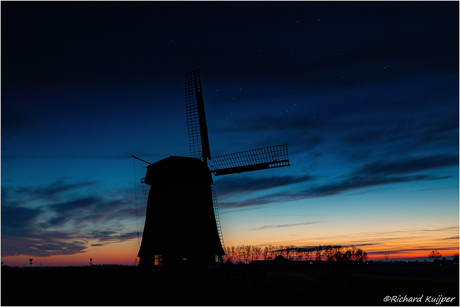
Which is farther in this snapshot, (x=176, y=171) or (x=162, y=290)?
(x=176, y=171)

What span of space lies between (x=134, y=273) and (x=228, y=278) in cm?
655

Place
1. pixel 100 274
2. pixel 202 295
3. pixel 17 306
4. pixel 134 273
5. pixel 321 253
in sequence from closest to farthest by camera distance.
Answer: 1. pixel 17 306
2. pixel 202 295
3. pixel 134 273
4. pixel 100 274
5. pixel 321 253

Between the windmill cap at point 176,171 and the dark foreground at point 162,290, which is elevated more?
the windmill cap at point 176,171

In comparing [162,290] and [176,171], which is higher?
[176,171]

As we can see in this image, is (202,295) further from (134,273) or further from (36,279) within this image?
(36,279)

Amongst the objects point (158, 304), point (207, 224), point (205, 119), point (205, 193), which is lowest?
point (158, 304)

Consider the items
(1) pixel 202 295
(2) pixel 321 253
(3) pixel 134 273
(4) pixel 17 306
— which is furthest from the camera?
(2) pixel 321 253

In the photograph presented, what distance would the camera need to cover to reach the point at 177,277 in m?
21.4

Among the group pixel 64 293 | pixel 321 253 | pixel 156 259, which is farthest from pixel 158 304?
pixel 321 253

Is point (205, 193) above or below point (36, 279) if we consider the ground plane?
above

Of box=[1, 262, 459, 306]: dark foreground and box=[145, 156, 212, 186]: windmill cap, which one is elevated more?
box=[145, 156, 212, 186]: windmill cap

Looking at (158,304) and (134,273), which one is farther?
(134,273)

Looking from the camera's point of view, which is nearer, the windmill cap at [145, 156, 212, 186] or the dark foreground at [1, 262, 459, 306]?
the dark foreground at [1, 262, 459, 306]

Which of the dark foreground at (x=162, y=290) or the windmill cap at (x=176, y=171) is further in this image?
the windmill cap at (x=176, y=171)
